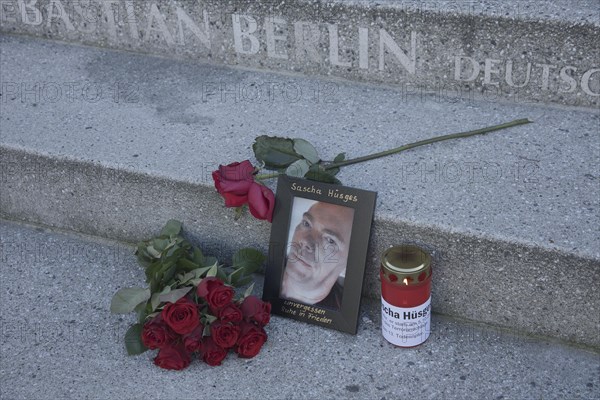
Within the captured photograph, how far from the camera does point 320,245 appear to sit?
1799 mm

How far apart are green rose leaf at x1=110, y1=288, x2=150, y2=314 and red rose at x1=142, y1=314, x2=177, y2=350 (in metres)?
0.10

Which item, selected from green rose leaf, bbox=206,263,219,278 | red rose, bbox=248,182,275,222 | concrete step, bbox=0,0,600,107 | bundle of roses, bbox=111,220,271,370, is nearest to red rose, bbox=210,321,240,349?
bundle of roses, bbox=111,220,271,370

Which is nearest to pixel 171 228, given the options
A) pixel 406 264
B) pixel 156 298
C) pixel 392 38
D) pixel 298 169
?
pixel 156 298

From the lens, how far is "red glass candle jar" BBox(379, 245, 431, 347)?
63.7 inches

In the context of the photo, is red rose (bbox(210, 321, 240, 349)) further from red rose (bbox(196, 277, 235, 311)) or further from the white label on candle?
the white label on candle

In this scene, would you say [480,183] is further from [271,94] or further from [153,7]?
[153,7]

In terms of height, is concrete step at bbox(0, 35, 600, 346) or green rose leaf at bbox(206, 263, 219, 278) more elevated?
concrete step at bbox(0, 35, 600, 346)

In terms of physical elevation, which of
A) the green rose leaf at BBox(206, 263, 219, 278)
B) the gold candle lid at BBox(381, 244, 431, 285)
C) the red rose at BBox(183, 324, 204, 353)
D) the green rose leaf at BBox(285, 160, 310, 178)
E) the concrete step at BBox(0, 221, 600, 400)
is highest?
the green rose leaf at BBox(285, 160, 310, 178)

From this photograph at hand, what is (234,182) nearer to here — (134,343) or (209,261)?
(209,261)

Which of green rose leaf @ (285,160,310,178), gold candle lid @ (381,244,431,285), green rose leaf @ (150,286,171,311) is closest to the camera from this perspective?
gold candle lid @ (381,244,431,285)

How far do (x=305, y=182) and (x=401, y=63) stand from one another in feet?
1.77

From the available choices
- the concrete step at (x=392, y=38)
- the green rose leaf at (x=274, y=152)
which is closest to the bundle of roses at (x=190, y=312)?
the green rose leaf at (x=274, y=152)

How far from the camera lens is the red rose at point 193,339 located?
65.6 inches

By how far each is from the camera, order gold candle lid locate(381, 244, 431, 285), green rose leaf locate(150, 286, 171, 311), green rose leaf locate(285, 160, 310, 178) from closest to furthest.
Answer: gold candle lid locate(381, 244, 431, 285) → green rose leaf locate(150, 286, 171, 311) → green rose leaf locate(285, 160, 310, 178)
